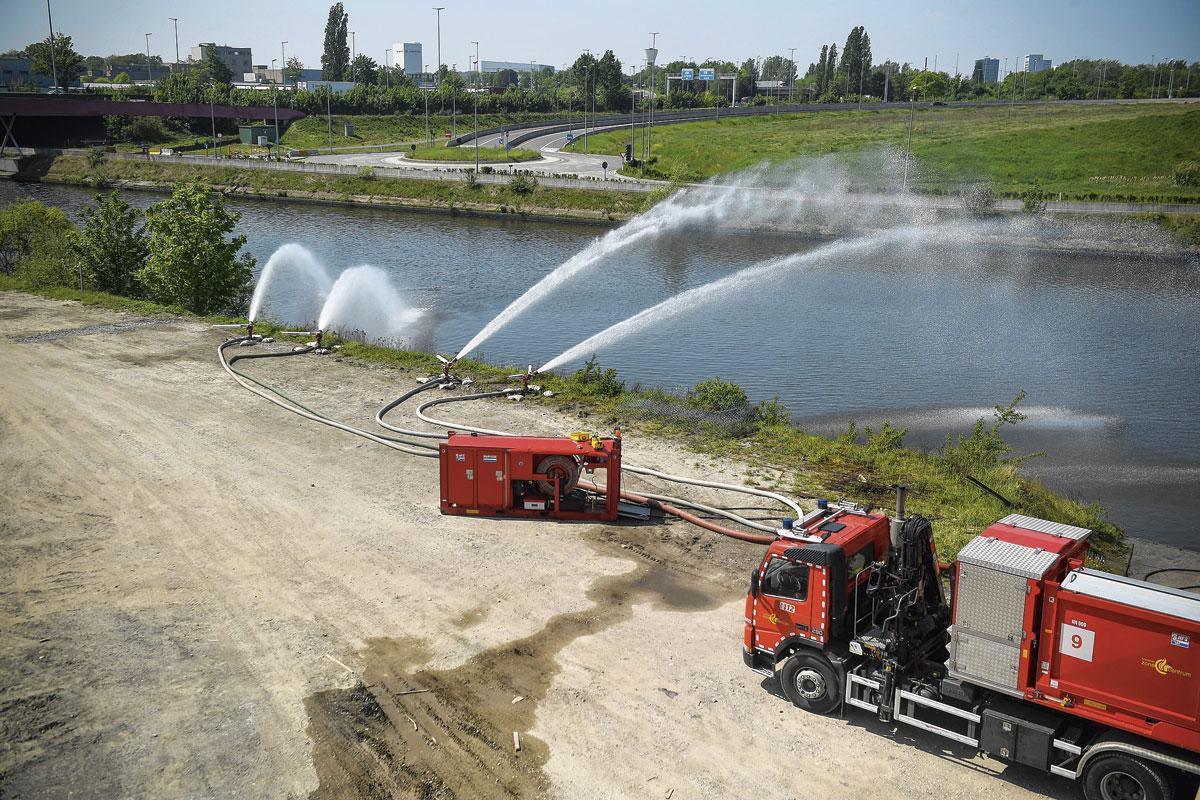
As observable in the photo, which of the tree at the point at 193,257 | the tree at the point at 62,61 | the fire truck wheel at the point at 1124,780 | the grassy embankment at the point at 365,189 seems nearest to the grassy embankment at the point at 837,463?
the fire truck wheel at the point at 1124,780

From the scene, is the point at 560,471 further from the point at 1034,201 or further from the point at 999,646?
the point at 1034,201

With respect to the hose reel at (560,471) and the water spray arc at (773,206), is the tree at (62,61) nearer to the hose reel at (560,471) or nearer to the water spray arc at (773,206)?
the water spray arc at (773,206)

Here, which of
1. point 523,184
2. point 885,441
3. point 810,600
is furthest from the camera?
point 523,184

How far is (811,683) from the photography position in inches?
637

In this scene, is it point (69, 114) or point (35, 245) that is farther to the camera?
point (69, 114)

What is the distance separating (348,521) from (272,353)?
1772cm

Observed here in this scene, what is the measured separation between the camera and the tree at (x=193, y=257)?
4778 cm

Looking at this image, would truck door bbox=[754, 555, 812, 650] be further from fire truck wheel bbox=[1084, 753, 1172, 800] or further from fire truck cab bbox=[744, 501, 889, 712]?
fire truck wheel bbox=[1084, 753, 1172, 800]

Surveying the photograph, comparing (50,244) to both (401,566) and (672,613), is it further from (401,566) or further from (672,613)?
(672,613)

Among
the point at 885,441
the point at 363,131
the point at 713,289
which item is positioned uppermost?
the point at 363,131

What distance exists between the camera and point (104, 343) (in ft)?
136

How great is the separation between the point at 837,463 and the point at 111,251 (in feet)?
139

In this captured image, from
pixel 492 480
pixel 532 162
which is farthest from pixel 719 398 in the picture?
pixel 532 162

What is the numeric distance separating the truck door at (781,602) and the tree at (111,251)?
46.2 m
